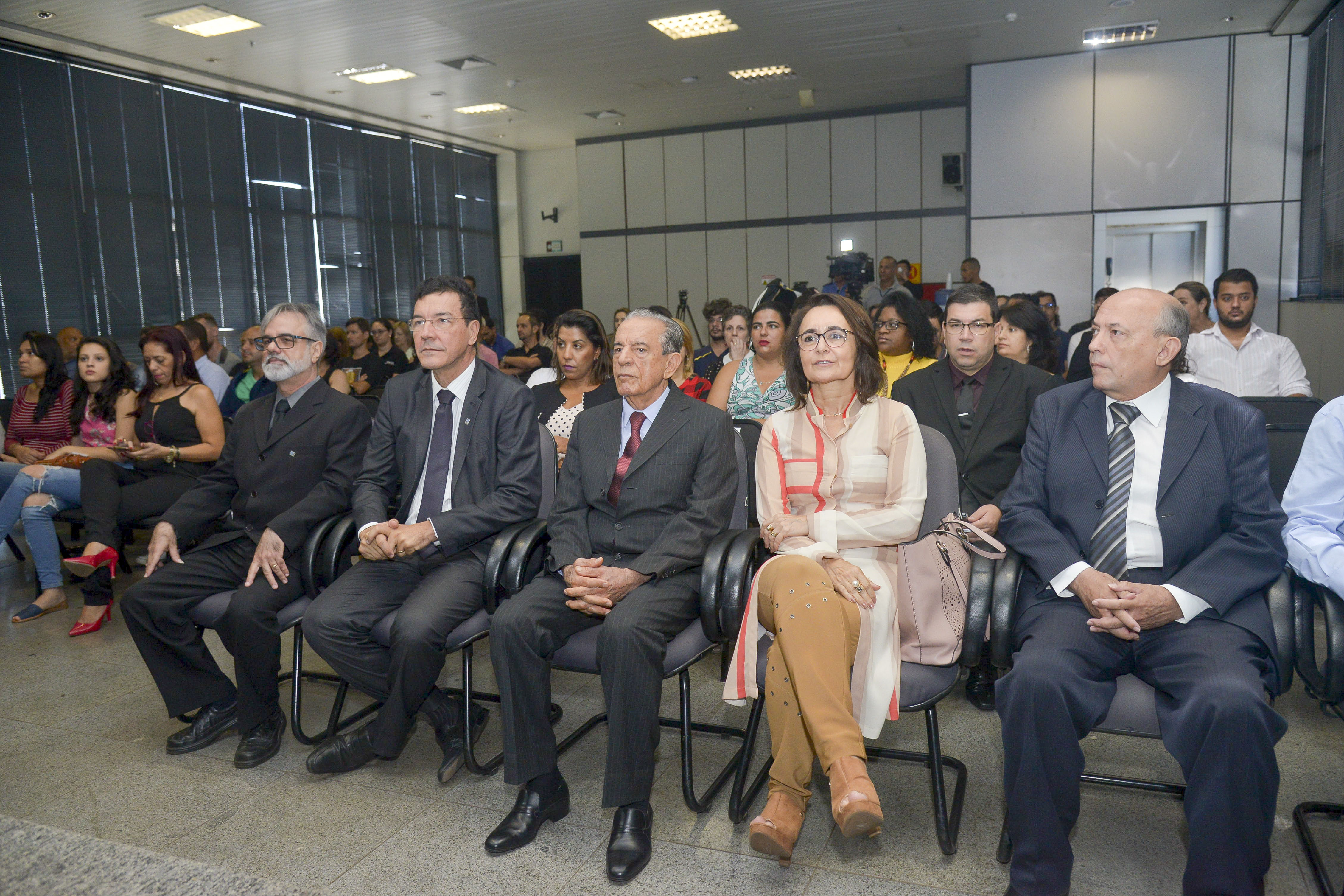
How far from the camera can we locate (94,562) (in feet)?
12.5

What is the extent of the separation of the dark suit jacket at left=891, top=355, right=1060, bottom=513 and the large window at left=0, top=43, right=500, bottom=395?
27.0 feet

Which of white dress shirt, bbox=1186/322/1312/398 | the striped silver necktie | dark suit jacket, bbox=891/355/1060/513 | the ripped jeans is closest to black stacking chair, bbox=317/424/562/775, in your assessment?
dark suit jacket, bbox=891/355/1060/513

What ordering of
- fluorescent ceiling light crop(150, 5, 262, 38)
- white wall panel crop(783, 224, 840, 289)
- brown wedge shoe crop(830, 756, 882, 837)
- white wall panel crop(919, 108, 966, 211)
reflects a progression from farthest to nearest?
white wall panel crop(783, 224, 840, 289), white wall panel crop(919, 108, 966, 211), fluorescent ceiling light crop(150, 5, 262, 38), brown wedge shoe crop(830, 756, 882, 837)

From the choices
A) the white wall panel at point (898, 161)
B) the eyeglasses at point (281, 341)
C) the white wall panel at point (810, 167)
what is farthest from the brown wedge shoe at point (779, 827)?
the white wall panel at point (810, 167)

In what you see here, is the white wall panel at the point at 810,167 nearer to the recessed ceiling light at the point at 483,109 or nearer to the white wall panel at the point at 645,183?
the white wall panel at the point at 645,183

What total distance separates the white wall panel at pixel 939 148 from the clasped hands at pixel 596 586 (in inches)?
412

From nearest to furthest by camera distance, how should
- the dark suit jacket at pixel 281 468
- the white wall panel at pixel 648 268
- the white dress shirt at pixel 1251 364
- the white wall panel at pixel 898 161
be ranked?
the dark suit jacket at pixel 281 468 → the white dress shirt at pixel 1251 364 → the white wall panel at pixel 898 161 → the white wall panel at pixel 648 268

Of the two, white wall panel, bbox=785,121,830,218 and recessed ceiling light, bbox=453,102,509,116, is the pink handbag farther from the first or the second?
white wall panel, bbox=785,121,830,218

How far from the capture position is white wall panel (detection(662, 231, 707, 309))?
516 inches

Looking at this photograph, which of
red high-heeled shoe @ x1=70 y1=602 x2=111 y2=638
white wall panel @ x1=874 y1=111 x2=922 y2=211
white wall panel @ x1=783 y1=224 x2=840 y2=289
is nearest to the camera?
red high-heeled shoe @ x1=70 y1=602 x2=111 y2=638

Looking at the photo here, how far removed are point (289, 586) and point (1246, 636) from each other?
265cm

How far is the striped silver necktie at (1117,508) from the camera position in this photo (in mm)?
2199

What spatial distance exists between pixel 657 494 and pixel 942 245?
1025cm

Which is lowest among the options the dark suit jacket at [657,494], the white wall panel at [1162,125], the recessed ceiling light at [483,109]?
the dark suit jacket at [657,494]
